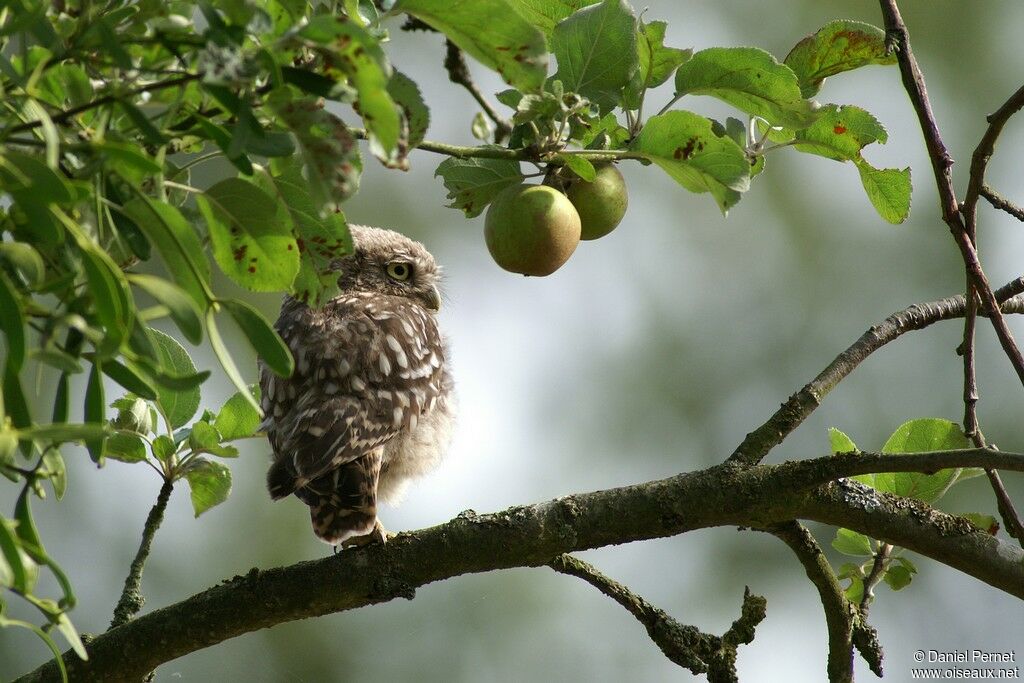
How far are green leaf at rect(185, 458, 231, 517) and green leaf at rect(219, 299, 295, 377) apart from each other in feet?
4.78

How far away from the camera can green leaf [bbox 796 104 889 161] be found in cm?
215

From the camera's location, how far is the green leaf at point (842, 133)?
2.15 meters

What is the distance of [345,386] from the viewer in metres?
3.59

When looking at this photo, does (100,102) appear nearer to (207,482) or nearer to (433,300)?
(207,482)

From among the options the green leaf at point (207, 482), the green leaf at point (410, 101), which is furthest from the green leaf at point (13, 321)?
the green leaf at point (207, 482)

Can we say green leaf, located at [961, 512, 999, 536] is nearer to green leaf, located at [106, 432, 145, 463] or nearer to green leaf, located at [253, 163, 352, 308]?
green leaf, located at [253, 163, 352, 308]

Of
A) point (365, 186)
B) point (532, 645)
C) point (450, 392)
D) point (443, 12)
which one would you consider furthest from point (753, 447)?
point (365, 186)

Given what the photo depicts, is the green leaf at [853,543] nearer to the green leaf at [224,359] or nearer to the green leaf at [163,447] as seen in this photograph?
the green leaf at [163,447]

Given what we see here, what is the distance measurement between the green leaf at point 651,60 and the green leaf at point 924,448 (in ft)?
3.01

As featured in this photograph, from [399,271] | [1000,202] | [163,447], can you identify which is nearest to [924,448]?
[1000,202]

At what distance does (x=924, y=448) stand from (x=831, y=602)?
1.26 ft

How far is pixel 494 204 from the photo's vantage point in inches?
86.1

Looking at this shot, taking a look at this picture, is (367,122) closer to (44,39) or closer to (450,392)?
(44,39)

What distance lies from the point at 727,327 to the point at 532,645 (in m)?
3.30
